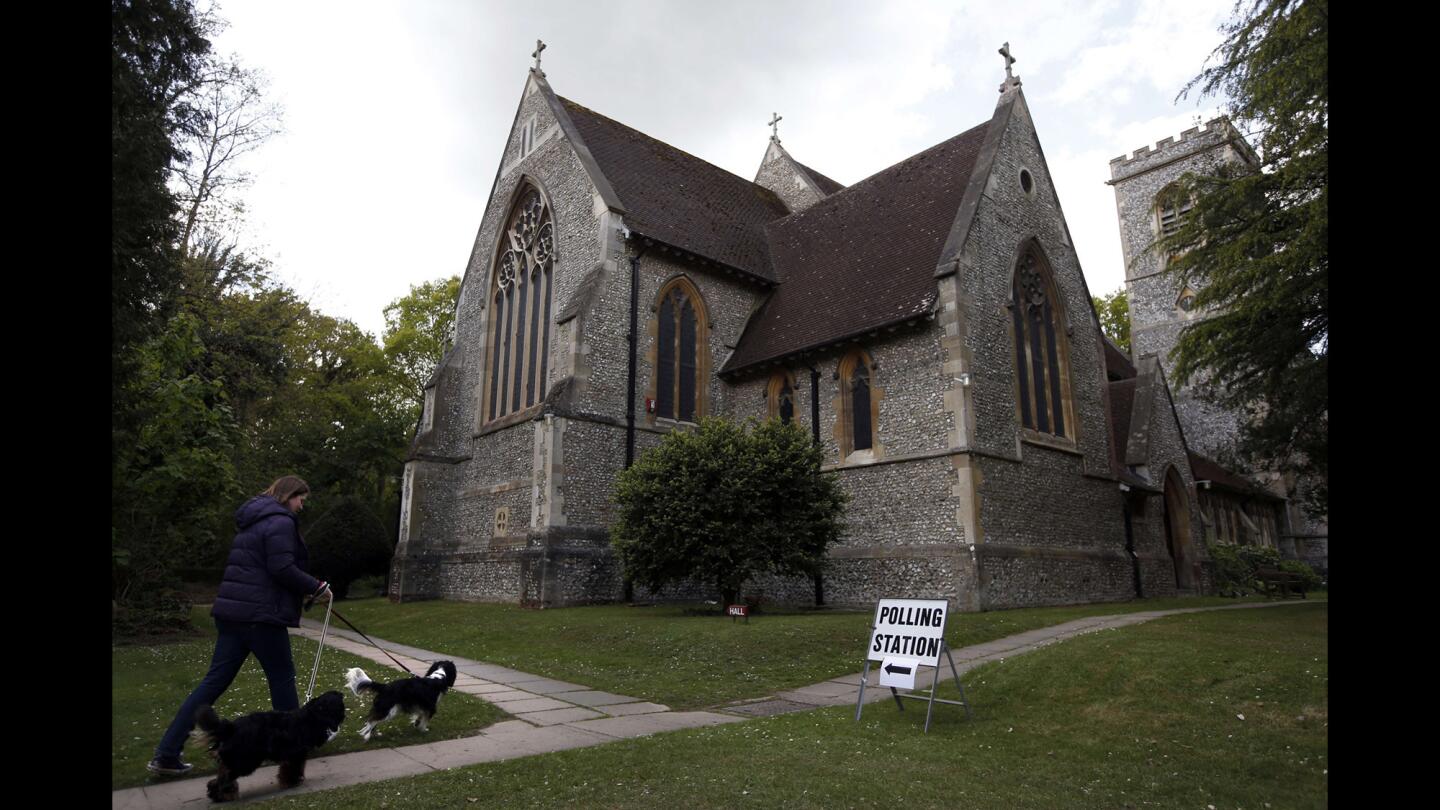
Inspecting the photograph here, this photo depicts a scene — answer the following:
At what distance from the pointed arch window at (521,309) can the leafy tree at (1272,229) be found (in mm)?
13658

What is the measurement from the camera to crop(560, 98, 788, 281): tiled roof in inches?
803

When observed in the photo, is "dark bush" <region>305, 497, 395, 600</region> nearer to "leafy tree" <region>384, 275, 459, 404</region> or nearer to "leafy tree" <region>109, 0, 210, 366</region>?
"leafy tree" <region>384, 275, 459, 404</region>

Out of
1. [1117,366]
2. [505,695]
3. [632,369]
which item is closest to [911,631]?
[505,695]

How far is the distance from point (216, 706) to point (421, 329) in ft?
97.8

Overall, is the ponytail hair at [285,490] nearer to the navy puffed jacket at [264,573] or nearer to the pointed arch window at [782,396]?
the navy puffed jacket at [264,573]

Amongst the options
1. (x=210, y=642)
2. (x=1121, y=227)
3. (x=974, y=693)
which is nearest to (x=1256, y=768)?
(x=974, y=693)

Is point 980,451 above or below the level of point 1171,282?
below

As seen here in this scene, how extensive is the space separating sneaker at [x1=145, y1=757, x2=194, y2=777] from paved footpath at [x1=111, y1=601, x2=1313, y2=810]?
0.29ft

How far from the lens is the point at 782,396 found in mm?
19391

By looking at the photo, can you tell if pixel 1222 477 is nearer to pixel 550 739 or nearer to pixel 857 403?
pixel 857 403

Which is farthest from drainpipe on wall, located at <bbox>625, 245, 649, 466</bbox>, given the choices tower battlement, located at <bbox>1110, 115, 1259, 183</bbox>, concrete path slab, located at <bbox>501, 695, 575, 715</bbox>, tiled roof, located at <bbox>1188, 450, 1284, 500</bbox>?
tower battlement, located at <bbox>1110, 115, 1259, 183</bbox>

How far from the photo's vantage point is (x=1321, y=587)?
27.8 m

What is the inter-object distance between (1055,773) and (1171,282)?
33.8 m

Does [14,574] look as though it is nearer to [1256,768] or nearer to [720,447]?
[1256,768]
